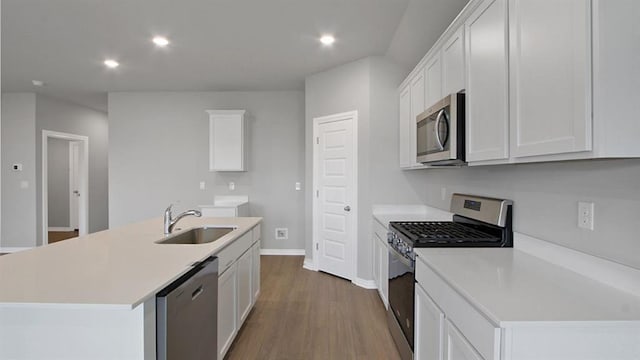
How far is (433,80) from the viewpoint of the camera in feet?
7.78

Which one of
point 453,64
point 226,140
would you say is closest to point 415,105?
point 453,64

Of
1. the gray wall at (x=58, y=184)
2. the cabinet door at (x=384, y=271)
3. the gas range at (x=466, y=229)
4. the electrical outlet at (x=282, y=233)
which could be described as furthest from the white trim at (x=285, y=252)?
the gray wall at (x=58, y=184)

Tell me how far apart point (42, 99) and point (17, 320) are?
590 cm

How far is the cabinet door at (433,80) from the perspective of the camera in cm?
224

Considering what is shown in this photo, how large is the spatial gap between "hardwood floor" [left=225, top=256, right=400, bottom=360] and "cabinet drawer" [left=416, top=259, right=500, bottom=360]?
1.08 metres

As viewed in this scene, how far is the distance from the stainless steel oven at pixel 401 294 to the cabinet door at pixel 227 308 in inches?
45.5

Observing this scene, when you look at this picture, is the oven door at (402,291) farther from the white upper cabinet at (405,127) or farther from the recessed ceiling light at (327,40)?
the recessed ceiling light at (327,40)

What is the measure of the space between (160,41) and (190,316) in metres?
2.95

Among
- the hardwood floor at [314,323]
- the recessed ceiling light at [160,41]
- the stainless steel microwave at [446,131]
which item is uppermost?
the recessed ceiling light at [160,41]

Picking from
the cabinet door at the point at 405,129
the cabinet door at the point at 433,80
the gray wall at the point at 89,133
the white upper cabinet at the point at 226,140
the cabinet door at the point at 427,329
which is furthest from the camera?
the gray wall at the point at 89,133

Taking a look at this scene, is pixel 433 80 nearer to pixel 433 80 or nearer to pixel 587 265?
pixel 433 80

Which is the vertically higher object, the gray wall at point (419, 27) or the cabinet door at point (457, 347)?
the gray wall at point (419, 27)

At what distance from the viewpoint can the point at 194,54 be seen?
12.1ft

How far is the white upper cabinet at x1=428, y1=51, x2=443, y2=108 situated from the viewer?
2244 millimetres
